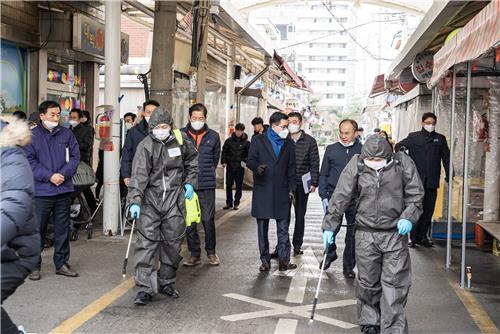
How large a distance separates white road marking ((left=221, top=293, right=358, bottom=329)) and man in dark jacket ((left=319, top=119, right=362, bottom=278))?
1.29 metres

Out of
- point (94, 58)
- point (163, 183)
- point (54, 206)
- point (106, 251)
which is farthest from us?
point (94, 58)

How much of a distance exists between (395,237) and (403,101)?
459 inches

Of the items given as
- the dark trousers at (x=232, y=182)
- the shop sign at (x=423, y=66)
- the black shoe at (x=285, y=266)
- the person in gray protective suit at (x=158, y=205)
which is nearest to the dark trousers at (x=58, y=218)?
the person in gray protective suit at (x=158, y=205)

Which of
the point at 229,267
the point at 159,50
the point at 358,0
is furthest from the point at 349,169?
the point at 358,0

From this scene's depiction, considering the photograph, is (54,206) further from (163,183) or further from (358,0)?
(358,0)

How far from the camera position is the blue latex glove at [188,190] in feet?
23.7

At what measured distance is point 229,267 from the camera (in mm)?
8789

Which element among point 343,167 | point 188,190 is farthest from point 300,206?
point 188,190

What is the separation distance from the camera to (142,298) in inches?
267

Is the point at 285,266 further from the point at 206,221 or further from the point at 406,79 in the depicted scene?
the point at 406,79

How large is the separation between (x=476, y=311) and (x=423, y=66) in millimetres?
7546

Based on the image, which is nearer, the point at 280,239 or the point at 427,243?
the point at 280,239

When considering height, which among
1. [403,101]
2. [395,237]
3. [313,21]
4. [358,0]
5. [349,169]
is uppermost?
[313,21]

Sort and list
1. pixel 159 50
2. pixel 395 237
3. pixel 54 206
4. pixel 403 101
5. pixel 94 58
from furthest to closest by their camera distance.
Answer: pixel 403 101
pixel 94 58
pixel 159 50
pixel 54 206
pixel 395 237
